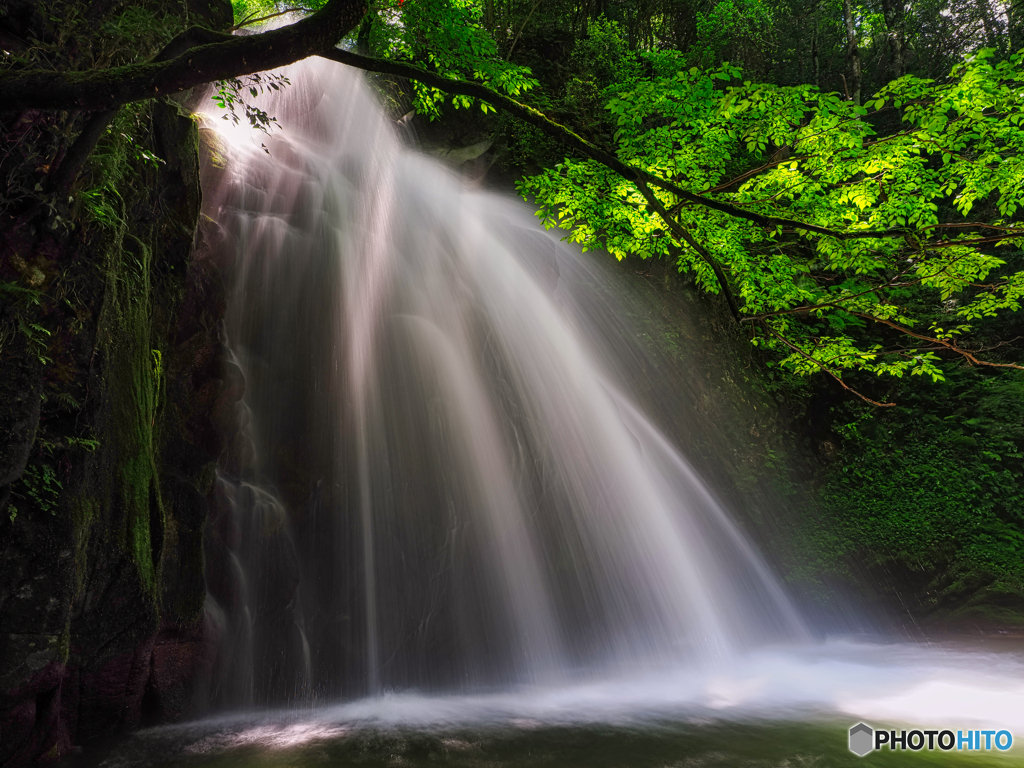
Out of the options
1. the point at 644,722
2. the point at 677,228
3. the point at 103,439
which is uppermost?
the point at 677,228

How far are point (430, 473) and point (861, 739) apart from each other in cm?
575

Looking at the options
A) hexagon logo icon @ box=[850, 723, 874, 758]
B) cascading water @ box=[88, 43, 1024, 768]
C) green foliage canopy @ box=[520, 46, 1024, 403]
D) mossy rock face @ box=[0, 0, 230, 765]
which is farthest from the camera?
cascading water @ box=[88, 43, 1024, 768]

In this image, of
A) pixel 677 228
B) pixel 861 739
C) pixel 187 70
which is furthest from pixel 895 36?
pixel 187 70

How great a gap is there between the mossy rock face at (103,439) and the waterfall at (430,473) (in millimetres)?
852

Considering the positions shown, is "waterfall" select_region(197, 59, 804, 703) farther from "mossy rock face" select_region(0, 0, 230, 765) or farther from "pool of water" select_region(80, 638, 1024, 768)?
"mossy rock face" select_region(0, 0, 230, 765)

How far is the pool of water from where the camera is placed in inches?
193

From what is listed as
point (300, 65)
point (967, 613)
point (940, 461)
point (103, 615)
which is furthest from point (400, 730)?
point (300, 65)

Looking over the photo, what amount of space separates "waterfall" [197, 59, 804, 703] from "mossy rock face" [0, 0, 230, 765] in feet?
2.80

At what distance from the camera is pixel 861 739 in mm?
5332

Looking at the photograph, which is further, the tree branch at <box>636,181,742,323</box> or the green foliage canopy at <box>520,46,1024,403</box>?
the green foliage canopy at <box>520,46,1024,403</box>

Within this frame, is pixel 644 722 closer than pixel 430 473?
Yes

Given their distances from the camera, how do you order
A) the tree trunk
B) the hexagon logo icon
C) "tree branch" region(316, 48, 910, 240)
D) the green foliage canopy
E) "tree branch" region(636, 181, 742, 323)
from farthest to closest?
the tree trunk < the hexagon logo icon < the green foliage canopy < "tree branch" region(636, 181, 742, 323) < "tree branch" region(316, 48, 910, 240)

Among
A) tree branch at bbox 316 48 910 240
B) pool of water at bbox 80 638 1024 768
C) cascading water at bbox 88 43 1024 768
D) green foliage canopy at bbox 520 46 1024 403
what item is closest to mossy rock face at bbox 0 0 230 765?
cascading water at bbox 88 43 1024 768

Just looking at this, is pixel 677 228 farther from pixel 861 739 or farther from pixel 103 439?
pixel 861 739
